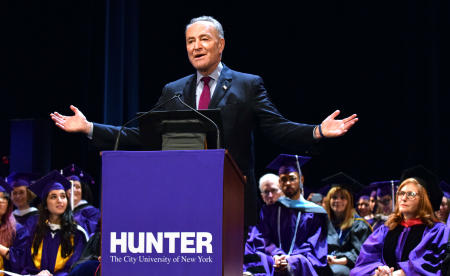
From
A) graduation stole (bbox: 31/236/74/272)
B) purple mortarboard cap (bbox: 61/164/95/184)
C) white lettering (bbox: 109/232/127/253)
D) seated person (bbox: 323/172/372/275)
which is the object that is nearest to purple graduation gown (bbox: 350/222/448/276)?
seated person (bbox: 323/172/372/275)

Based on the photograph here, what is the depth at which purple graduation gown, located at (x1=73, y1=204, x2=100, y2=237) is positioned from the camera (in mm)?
7352

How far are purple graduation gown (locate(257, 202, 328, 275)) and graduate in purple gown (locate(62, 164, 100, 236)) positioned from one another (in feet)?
7.92

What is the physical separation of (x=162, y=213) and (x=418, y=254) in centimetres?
345

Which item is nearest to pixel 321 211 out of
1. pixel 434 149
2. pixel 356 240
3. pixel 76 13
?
pixel 356 240

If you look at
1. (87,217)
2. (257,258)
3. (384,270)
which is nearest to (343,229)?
(257,258)

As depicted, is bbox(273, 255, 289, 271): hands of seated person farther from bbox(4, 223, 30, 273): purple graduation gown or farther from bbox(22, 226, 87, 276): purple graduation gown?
bbox(4, 223, 30, 273): purple graduation gown

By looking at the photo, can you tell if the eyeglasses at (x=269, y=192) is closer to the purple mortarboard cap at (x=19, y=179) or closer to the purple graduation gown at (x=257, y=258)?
the purple graduation gown at (x=257, y=258)

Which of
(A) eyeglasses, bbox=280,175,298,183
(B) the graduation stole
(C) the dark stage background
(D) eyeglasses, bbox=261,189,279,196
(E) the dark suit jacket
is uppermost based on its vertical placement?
(C) the dark stage background

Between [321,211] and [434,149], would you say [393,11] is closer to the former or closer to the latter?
[434,149]

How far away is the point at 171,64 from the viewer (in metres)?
9.80

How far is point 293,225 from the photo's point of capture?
6.11 metres

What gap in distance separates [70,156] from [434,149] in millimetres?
6232

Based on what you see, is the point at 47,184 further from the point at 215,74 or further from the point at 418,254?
the point at 215,74

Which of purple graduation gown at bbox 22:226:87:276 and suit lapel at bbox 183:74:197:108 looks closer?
suit lapel at bbox 183:74:197:108
